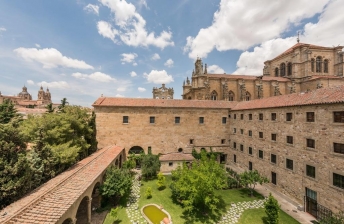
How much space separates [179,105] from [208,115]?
18.6 feet

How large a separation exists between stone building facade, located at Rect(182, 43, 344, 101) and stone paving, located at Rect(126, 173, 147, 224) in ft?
71.5

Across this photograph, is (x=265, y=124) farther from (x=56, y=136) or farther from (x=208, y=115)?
(x=56, y=136)

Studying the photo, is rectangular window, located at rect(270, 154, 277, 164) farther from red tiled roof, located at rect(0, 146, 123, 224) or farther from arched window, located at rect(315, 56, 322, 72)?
arched window, located at rect(315, 56, 322, 72)

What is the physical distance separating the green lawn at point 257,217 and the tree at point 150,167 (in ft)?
37.1

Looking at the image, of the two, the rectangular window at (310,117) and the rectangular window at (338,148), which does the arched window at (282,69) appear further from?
the rectangular window at (338,148)

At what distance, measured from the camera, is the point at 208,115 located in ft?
93.6

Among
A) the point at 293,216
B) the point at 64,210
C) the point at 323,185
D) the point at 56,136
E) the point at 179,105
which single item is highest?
the point at 179,105

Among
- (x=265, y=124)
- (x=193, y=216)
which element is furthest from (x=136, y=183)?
(x=265, y=124)

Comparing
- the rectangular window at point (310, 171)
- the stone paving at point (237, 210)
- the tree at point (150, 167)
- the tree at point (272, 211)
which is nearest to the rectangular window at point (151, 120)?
the tree at point (150, 167)

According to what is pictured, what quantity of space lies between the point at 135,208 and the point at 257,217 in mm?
10862

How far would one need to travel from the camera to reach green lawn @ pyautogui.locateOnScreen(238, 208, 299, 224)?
43.0 feet

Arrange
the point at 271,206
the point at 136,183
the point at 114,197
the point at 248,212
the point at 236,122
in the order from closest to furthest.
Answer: the point at 271,206 < the point at 248,212 < the point at 114,197 < the point at 136,183 < the point at 236,122

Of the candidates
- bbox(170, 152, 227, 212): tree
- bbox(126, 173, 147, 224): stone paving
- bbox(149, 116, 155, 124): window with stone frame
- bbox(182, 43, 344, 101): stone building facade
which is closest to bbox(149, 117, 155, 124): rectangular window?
bbox(149, 116, 155, 124): window with stone frame

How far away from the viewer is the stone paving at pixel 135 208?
1275 cm
